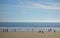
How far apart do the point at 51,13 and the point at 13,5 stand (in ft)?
1.36

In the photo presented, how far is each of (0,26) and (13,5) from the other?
0.87 ft

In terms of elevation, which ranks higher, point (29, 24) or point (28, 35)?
point (29, 24)

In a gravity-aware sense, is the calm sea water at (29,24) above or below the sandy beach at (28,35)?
above

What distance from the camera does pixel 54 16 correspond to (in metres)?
0.83

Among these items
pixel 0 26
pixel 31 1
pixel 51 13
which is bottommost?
pixel 0 26

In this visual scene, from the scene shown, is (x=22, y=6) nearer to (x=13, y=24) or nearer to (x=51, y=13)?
(x=13, y=24)

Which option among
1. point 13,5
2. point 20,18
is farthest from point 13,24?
point 13,5

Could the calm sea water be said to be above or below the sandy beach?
above

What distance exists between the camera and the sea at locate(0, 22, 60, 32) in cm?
82

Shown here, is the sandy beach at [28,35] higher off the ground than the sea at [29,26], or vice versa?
the sea at [29,26]

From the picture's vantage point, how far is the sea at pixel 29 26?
2.68 ft

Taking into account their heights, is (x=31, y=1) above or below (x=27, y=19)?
above

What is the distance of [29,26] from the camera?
32.4 inches

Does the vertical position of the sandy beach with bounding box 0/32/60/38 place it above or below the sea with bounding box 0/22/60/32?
below
